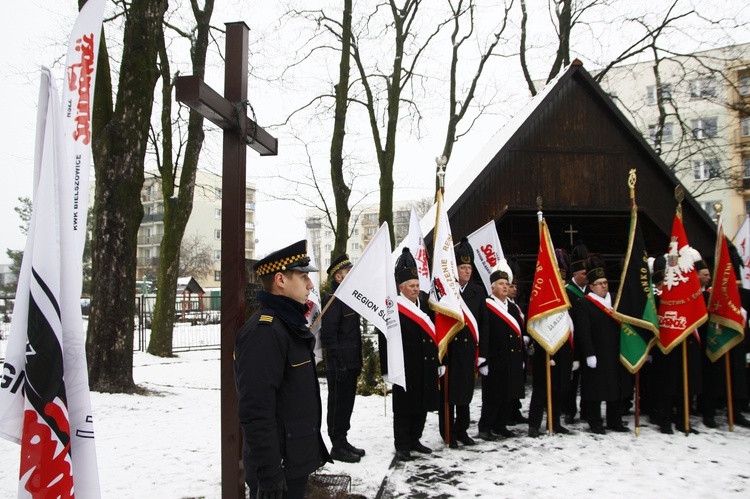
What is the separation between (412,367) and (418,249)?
5.29 feet

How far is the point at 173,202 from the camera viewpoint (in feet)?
51.1

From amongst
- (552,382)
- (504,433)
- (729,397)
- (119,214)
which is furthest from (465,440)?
→ (119,214)

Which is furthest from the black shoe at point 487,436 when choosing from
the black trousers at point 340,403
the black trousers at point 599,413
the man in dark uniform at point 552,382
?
the black trousers at point 340,403

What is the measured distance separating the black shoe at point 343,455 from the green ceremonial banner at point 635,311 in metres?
3.77

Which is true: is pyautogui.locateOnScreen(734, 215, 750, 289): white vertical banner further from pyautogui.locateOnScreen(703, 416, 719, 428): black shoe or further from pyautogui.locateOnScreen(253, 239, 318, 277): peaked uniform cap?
pyautogui.locateOnScreen(253, 239, 318, 277): peaked uniform cap

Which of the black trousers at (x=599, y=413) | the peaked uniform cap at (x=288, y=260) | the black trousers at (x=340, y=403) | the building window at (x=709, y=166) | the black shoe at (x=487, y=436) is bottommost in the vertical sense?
the black shoe at (x=487, y=436)

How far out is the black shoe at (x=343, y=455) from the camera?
238 inches

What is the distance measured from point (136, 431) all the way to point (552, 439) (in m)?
5.09

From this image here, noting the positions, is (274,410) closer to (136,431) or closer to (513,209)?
(136,431)

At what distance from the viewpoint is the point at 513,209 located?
11406mm

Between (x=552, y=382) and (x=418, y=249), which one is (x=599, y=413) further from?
(x=418, y=249)

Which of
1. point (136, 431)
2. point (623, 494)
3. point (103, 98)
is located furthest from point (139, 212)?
point (623, 494)

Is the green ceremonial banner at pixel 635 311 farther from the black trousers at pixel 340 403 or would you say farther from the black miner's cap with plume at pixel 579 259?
the black trousers at pixel 340 403

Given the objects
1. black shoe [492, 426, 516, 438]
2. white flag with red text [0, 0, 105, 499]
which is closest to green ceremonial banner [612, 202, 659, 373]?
black shoe [492, 426, 516, 438]
